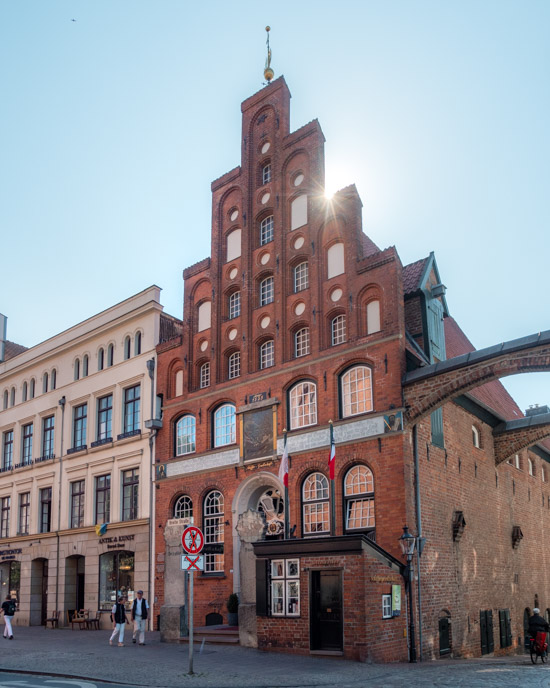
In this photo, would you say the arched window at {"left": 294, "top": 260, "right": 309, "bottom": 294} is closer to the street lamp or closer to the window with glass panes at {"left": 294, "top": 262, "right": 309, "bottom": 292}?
the window with glass panes at {"left": 294, "top": 262, "right": 309, "bottom": 292}

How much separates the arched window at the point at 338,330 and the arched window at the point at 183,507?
28.0 feet

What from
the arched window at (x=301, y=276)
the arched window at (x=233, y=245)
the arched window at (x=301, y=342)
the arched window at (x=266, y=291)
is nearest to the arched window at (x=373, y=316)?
the arched window at (x=301, y=342)

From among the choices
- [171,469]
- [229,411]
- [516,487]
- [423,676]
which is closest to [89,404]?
[171,469]

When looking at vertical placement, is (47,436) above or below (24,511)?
above

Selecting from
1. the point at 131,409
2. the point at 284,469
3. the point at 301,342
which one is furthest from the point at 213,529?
the point at 301,342

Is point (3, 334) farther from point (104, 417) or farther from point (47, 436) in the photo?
point (104, 417)

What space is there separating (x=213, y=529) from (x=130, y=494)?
537 cm

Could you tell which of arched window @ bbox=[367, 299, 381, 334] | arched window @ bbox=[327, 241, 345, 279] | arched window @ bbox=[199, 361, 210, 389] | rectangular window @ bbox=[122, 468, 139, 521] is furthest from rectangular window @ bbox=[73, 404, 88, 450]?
arched window @ bbox=[367, 299, 381, 334]

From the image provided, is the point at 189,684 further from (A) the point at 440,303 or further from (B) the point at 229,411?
(A) the point at 440,303

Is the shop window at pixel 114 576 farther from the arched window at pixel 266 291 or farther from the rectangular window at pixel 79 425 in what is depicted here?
the arched window at pixel 266 291

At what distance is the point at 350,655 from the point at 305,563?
2519mm

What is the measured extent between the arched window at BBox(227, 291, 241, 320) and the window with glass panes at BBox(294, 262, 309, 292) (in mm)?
2833

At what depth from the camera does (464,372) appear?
22125mm

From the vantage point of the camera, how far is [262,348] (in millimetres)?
27750
